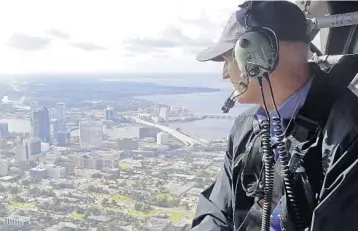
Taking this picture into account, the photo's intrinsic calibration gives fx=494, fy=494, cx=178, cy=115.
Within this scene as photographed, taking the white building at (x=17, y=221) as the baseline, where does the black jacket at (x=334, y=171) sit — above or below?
above

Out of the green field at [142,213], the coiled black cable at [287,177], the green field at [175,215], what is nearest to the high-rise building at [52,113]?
the green field at [142,213]

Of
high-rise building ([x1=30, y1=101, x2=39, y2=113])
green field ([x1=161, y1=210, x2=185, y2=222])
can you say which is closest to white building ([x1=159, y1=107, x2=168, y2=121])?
green field ([x1=161, y1=210, x2=185, y2=222])

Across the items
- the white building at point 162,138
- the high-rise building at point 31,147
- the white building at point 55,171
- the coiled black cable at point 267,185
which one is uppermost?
the coiled black cable at point 267,185

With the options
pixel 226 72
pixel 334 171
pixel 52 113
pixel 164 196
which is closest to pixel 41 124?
pixel 52 113

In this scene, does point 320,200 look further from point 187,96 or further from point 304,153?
point 187,96

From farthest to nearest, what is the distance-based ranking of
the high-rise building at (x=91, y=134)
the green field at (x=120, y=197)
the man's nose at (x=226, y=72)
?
the high-rise building at (x=91, y=134) → the green field at (x=120, y=197) → the man's nose at (x=226, y=72)

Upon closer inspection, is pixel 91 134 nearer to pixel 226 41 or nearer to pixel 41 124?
pixel 41 124

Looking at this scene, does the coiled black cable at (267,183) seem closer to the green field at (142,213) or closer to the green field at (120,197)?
the green field at (142,213)

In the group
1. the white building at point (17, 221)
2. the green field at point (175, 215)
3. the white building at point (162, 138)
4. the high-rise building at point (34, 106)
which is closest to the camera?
the green field at point (175, 215)
